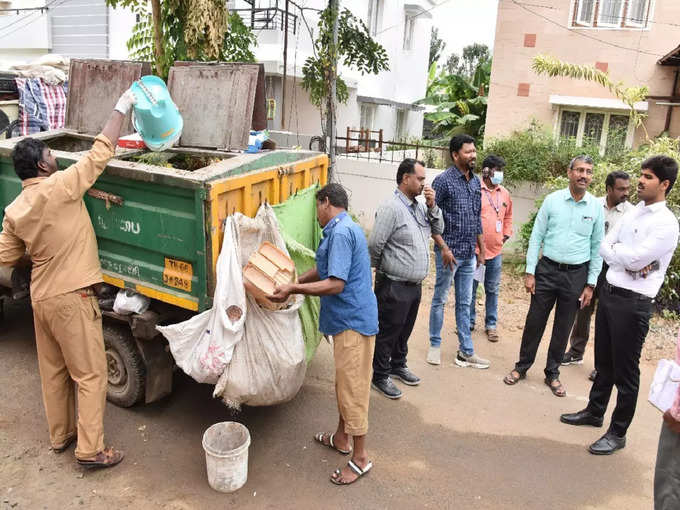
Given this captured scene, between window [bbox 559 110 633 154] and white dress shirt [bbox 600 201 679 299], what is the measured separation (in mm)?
6747

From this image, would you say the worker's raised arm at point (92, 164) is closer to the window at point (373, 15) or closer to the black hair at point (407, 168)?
the black hair at point (407, 168)

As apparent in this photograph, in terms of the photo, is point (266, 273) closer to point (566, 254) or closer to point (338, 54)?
point (566, 254)

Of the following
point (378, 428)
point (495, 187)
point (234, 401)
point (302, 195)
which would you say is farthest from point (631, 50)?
point (234, 401)

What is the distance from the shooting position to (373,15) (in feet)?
51.2

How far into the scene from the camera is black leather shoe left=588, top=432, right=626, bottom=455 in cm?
361

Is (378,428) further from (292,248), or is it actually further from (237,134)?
(237,134)

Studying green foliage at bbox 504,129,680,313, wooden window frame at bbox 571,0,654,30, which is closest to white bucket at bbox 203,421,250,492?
green foliage at bbox 504,129,680,313

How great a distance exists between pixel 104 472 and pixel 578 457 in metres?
2.99

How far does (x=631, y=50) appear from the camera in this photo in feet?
30.3

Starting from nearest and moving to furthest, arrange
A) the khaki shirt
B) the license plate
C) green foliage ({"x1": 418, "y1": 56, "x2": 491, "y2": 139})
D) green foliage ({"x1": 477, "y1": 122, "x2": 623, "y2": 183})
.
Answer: the khaki shirt < the license plate < green foliage ({"x1": 477, "y1": 122, "x2": 623, "y2": 183}) < green foliage ({"x1": 418, "y1": 56, "x2": 491, "y2": 139})

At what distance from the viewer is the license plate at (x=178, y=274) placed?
337 centimetres

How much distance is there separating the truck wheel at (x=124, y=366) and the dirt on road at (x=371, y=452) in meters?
0.15

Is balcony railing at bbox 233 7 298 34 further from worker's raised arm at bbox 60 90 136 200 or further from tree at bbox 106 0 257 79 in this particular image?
worker's raised arm at bbox 60 90 136 200

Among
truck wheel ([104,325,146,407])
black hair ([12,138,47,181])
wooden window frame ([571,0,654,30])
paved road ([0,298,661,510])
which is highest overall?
wooden window frame ([571,0,654,30])
